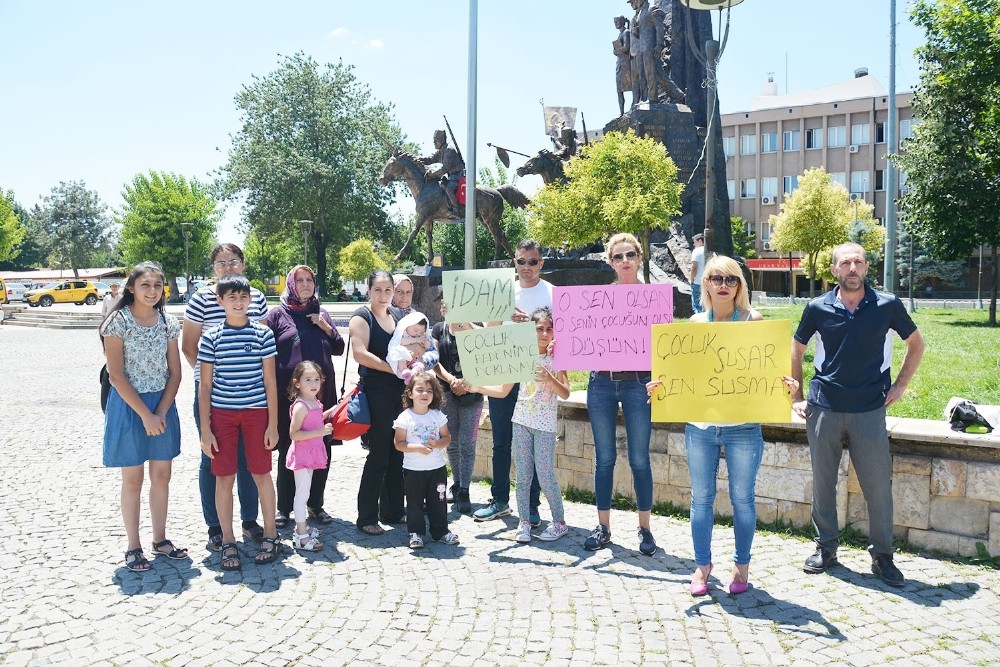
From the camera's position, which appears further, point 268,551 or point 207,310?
point 207,310

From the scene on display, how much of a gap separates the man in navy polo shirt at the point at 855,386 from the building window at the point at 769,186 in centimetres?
6013

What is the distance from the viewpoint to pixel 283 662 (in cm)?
338

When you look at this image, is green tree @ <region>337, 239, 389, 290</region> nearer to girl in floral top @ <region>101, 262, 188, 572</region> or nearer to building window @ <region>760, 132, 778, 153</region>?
building window @ <region>760, 132, 778, 153</region>

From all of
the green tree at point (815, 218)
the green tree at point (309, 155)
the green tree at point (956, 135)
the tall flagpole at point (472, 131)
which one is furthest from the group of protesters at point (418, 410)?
the green tree at point (309, 155)

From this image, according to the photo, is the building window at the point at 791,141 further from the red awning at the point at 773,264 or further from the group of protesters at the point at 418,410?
the group of protesters at the point at 418,410

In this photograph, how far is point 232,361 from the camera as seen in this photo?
4.66m

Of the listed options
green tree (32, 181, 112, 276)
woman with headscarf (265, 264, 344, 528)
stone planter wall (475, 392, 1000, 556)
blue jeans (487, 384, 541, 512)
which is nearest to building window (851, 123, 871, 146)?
stone planter wall (475, 392, 1000, 556)

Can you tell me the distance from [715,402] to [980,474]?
5.95 feet

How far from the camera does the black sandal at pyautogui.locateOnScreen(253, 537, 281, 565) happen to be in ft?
15.3

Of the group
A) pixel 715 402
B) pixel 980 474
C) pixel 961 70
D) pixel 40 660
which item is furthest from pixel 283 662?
pixel 961 70

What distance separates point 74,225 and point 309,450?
325ft

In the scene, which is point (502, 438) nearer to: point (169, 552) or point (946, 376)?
point (169, 552)

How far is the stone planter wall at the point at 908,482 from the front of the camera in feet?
14.7

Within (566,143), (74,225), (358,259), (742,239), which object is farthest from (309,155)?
(74,225)
